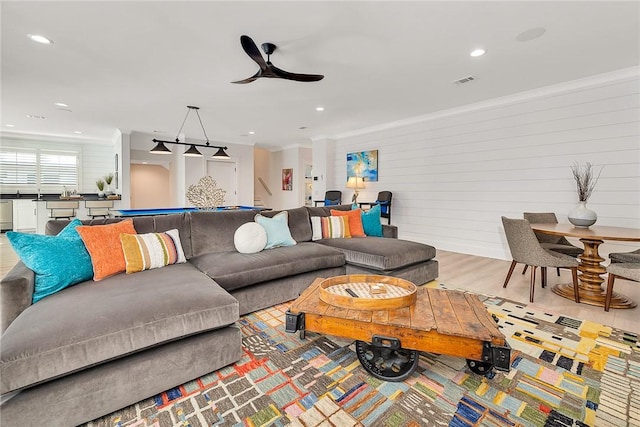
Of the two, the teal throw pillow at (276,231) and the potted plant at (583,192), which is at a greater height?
the potted plant at (583,192)

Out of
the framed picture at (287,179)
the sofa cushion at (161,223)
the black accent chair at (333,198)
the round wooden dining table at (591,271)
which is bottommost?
the round wooden dining table at (591,271)

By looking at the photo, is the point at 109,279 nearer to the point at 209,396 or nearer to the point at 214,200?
the point at 209,396

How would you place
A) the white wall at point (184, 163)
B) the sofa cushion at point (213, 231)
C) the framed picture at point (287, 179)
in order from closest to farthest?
the sofa cushion at point (213, 231) → the white wall at point (184, 163) → the framed picture at point (287, 179)

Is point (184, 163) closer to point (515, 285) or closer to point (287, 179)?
point (287, 179)

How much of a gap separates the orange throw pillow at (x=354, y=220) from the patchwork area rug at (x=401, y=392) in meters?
1.84

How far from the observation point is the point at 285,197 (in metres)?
9.83

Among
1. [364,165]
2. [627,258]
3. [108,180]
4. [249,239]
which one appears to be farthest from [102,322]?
[108,180]

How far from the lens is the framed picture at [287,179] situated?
375 inches

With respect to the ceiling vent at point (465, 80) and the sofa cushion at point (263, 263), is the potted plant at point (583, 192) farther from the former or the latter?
the sofa cushion at point (263, 263)

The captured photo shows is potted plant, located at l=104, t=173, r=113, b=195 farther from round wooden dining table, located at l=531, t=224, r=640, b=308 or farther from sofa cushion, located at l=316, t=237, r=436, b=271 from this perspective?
round wooden dining table, located at l=531, t=224, r=640, b=308

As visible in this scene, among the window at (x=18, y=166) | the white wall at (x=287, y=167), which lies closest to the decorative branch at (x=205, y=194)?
the white wall at (x=287, y=167)

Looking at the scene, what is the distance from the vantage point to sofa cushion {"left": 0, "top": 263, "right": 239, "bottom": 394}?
45.5 inches

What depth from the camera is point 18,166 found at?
7.27 m

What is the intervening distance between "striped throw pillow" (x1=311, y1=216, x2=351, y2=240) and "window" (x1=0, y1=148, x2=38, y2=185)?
27.5 ft
